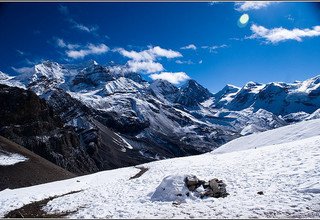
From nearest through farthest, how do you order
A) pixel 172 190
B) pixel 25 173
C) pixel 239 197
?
pixel 239 197, pixel 172 190, pixel 25 173

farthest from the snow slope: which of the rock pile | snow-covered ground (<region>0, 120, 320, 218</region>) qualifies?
the rock pile

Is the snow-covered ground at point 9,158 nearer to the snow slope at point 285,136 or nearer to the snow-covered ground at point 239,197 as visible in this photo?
the snow-covered ground at point 239,197

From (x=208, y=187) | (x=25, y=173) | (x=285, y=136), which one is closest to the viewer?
(x=208, y=187)

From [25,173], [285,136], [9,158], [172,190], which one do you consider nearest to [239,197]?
[172,190]

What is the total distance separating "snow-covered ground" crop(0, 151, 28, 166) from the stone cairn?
39234 millimetres

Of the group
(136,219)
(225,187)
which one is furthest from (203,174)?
(136,219)

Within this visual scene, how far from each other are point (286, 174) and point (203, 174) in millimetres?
8676

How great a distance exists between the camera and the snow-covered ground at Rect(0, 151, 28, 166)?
53506mm

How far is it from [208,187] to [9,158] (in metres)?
44.1

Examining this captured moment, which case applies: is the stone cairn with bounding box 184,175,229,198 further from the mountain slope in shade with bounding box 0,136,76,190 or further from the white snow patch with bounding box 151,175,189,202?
the mountain slope in shade with bounding box 0,136,76,190

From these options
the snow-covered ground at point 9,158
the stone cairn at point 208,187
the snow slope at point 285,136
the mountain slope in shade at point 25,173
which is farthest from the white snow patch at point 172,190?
the snow-covered ground at point 9,158

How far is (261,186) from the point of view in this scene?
23.0 metres

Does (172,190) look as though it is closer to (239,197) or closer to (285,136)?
(239,197)

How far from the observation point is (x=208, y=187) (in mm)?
23203
